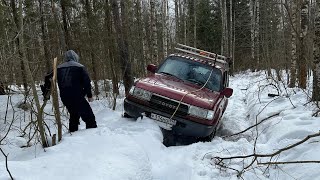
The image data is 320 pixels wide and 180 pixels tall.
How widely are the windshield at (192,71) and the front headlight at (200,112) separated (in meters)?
1.36

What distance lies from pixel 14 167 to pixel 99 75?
11843 millimetres

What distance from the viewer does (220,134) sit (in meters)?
7.96

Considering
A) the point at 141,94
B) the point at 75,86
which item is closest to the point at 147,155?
the point at 141,94

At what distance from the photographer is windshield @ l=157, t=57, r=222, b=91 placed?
7.67 meters

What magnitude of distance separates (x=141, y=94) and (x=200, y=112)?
1176mm

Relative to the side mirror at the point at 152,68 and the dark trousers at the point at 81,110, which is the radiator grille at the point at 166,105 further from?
the side mirror at the point at 152,68

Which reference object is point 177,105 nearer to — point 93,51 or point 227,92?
point 227,92

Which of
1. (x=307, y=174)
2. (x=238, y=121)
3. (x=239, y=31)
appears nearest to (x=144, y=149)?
(x=307, y=174)

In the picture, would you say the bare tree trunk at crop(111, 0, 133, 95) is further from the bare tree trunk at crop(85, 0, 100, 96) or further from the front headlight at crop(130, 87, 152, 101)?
the front headlight at crop(130, 87, 152, 101)

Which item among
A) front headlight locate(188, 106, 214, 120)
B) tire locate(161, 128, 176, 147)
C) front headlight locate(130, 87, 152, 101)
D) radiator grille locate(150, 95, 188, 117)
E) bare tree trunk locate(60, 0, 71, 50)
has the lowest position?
tire locate(161, 128, 176, 147)

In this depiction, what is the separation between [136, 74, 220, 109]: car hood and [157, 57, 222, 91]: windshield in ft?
0.99

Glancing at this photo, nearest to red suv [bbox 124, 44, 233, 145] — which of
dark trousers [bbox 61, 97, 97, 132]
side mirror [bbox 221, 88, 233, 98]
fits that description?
side mirror [bbox 221, 88, 233, 98]

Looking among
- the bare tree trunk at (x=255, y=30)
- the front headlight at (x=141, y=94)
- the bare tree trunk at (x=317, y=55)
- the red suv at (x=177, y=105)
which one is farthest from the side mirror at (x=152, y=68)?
the bare tree trunk at (x=255, y=30)

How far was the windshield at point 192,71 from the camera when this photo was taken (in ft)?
25.2
